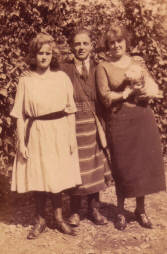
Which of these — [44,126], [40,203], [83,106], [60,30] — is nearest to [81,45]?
[83,106]

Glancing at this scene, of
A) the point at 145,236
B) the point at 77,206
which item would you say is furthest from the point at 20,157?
the point at 145,236

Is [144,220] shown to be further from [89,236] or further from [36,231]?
[36,231]

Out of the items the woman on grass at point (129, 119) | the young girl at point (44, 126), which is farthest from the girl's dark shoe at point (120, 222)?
the young girl at point (44, 126)

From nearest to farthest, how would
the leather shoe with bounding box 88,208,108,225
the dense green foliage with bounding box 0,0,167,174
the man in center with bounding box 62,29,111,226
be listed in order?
the man in center with bounding box 62,29,111,226
the leather shoe with bounding box 88,208,108,225
the dense green foliage with bounding box 0,0,167,174

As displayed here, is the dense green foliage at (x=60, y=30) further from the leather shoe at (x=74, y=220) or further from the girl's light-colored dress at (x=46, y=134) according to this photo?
the leather shoe at (x=74, y=220)

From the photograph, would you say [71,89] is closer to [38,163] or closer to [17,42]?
[38,163]

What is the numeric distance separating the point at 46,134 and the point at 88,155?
0.56m

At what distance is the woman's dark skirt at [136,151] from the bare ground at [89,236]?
1.54 feet

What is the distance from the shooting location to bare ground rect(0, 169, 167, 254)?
4.33 m

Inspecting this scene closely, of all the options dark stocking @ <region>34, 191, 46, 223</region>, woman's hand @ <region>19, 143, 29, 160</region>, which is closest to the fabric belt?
woman's hand @ <region>19, 143, 29, 160</region>

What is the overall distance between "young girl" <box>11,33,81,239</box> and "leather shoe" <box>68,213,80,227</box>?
604mm

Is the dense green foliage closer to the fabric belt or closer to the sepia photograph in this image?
the sepia photograph

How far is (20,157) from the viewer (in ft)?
14.5

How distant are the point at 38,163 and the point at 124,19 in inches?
137
